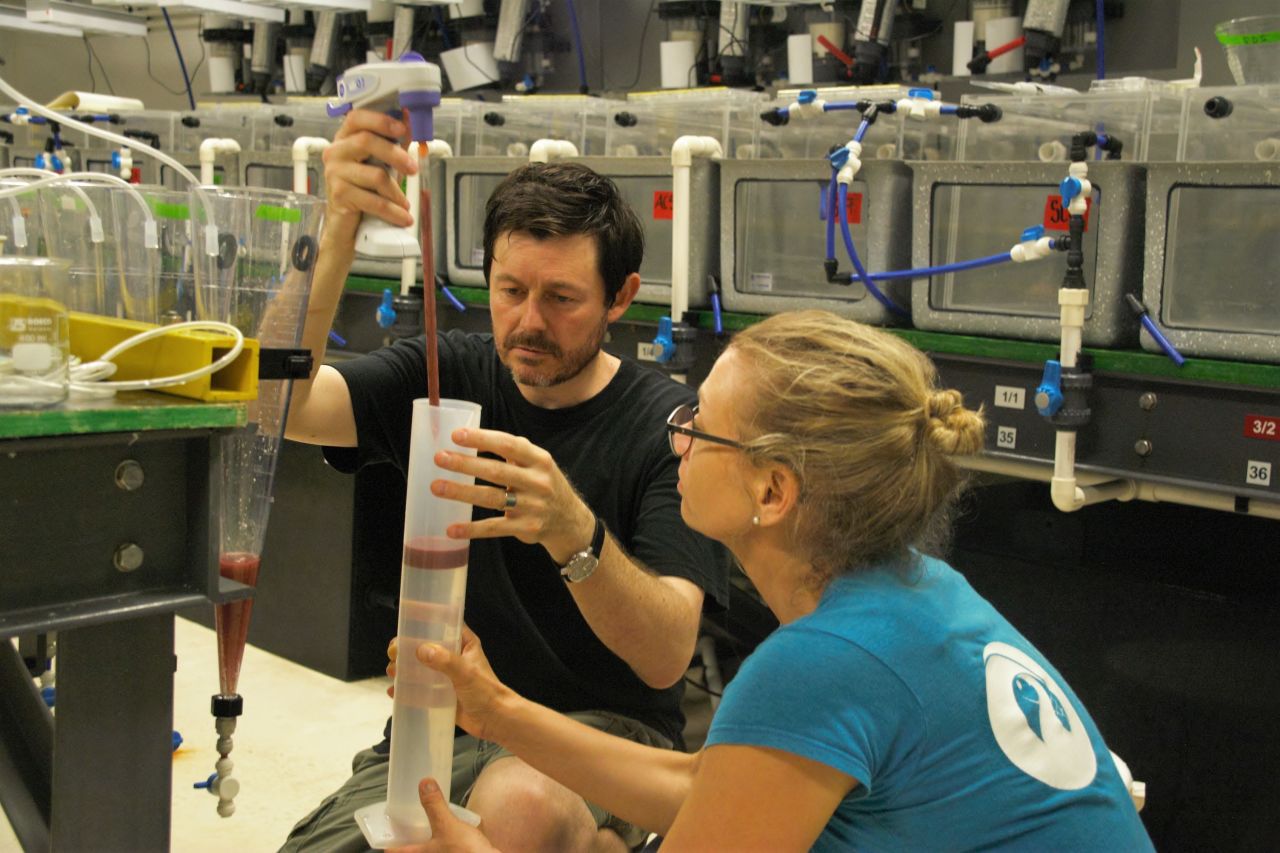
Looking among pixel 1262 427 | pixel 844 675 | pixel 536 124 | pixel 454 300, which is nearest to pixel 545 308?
pixel 844 675

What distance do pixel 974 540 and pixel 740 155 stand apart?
93cm

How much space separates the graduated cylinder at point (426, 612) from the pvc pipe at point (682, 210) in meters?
1.37

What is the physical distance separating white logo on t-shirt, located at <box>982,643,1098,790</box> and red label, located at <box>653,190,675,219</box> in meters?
1.70

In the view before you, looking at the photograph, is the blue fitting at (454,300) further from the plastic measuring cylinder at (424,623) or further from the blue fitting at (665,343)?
Answer: the plastic measuring cylinder at (424,623)

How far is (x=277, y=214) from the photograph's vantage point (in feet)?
5.15

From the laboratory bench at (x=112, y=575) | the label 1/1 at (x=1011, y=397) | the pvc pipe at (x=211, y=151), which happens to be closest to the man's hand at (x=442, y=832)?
the laboratory bench at (x=112, y=575)

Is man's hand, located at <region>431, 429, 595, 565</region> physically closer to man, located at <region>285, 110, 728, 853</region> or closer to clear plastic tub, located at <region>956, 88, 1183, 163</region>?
man, located at <region>285, 110, 728, 853</region>

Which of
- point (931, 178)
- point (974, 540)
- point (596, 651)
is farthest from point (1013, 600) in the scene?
point (596, 651)

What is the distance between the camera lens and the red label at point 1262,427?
1974mm

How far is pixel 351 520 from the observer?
3.23 meters

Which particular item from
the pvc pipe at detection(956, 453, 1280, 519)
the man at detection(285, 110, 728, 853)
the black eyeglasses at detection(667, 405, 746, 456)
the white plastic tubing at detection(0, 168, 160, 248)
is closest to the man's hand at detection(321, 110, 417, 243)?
the man at detection(285, 110, 728, 853)

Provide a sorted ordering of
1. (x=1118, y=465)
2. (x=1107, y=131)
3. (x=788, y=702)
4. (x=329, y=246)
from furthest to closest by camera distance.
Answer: (x=1107, y=131)
(x=1118, y=465)
(x=329, y=246)
(x=788, y=702)

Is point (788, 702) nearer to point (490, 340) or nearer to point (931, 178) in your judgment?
point (490, 340)

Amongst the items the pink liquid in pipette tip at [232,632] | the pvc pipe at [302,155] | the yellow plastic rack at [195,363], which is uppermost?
the pvc pipe at [302,155]
